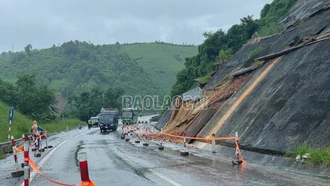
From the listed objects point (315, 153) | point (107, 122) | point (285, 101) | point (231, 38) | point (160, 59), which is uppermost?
point (160, 59)

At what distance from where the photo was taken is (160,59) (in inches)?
6033

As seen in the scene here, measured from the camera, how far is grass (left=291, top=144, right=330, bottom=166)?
388 inches

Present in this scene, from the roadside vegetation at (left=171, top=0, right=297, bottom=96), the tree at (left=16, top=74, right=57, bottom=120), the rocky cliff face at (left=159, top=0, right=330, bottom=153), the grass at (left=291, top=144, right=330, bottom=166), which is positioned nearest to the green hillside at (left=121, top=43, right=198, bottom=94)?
the tree at (left=16, top=74, right=57, bottom=120)

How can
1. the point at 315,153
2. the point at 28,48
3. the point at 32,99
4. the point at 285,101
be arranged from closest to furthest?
1. the point at 315,153
2. the point at 285,101
3. the point at 32,99
4. the point at 28,48

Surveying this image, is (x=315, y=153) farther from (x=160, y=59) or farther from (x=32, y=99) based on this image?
(x=160, y=59)

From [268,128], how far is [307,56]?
16.9 ft

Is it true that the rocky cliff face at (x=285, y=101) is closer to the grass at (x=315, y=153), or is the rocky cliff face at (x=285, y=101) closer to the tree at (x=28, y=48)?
the grass at (x=315, y=153)

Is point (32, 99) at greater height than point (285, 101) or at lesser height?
greater

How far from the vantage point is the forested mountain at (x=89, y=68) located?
108 meters

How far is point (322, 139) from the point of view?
11.0 m

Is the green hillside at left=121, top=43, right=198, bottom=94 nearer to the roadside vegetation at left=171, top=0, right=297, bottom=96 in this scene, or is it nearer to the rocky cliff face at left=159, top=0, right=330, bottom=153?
the roadside vegetation at left=171, top=0, right=297, bottom=96

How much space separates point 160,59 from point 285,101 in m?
139

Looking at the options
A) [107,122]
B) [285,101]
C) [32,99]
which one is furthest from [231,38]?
[285,101]

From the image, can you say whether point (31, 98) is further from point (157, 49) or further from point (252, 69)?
point (157, 49)
